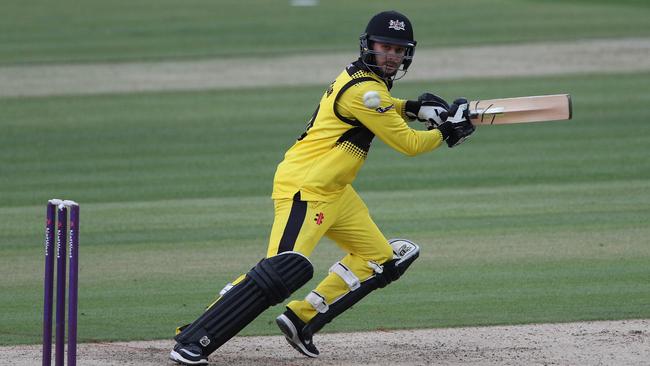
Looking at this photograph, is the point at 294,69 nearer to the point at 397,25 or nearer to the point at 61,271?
the point at 397,25

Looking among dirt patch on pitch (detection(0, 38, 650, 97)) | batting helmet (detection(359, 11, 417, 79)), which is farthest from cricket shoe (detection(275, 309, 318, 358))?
dirt patch on pitch (detection(0, 38, 650, 97))

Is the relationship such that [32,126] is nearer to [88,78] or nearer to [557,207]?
[88,78]

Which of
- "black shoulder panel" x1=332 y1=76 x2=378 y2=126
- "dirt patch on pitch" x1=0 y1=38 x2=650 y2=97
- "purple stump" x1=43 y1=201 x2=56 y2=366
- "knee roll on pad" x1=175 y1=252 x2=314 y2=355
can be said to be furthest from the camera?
"dirt patch on pitch" x1=0 y1=38 x2=650 y2=97

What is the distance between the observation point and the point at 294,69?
2088 cm

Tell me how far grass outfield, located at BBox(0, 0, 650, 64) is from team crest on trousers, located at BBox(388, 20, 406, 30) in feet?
50.4

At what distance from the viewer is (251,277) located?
22.5ft

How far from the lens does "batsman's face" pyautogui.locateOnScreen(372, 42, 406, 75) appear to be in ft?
23.5

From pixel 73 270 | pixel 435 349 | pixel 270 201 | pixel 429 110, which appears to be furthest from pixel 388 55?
pixel 270 201

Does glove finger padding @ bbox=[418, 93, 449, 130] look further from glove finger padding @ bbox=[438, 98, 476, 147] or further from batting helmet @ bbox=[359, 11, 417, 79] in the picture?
batting helmet @ bbox=[359, 11, 417, 79]

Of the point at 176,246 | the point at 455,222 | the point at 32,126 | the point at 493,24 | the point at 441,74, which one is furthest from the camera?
the point at 493,24

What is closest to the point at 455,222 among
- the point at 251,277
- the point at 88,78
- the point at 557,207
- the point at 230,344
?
the point at 557,207

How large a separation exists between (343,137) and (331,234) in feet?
2.10

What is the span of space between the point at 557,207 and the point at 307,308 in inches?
211

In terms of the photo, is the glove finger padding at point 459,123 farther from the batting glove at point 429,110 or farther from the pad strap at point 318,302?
the pad strap at point 318,302
